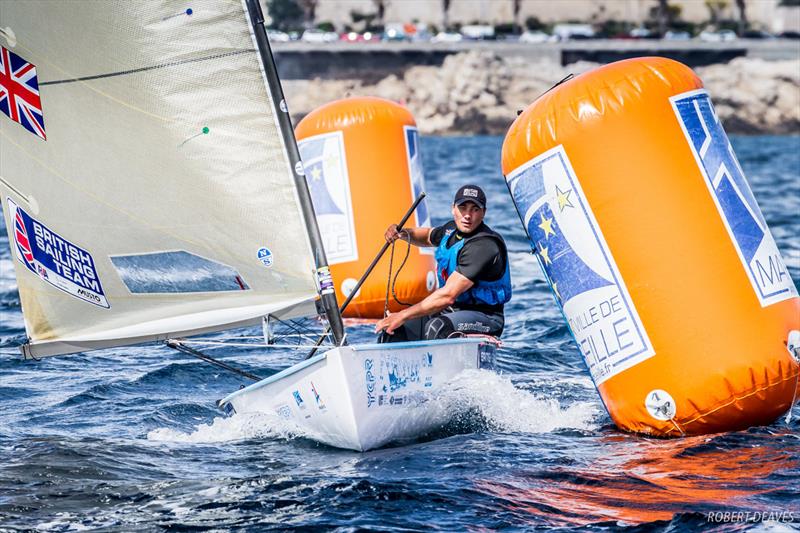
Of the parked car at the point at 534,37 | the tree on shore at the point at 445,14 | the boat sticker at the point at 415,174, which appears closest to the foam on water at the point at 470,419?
the boat sticker at the point at 415,174

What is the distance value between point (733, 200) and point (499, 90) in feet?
186

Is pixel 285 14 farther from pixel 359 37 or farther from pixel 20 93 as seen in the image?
pixel 20 93

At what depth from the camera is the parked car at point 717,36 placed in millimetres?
62916

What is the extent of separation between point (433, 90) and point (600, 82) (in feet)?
187

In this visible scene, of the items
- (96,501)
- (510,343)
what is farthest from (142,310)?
(510,343)

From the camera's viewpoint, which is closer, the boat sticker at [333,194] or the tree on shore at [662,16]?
the boat sticker at [333,194]

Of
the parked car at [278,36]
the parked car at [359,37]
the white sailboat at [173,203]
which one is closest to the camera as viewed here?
the white sailboat at [173,203]

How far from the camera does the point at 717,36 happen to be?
6844 centimetres

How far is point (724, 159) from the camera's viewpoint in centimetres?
684

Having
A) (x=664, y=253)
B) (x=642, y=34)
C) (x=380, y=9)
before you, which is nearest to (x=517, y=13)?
(x=380, y=9)

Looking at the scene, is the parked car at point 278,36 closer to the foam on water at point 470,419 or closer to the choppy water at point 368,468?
the choppy water at point 368,468

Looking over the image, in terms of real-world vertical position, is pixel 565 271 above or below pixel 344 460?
above

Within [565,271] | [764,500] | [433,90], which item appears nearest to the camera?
[764,500]

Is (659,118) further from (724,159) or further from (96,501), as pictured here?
(96,501)
